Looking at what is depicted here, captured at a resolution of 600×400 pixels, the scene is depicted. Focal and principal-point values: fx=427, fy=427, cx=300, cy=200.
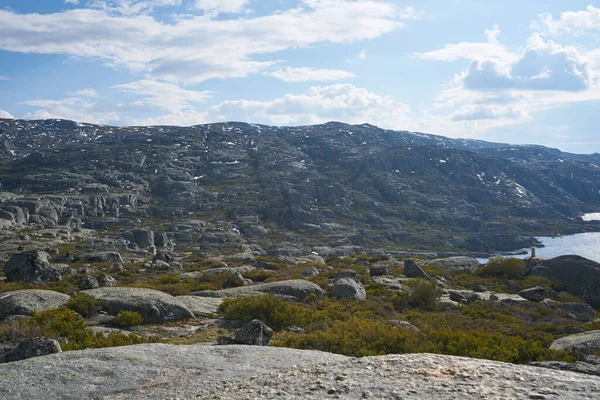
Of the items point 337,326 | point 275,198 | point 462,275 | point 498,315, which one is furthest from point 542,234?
point 337,326

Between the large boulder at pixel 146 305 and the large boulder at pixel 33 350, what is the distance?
7.54 m

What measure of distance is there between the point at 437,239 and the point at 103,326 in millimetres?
165735

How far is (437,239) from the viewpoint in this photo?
171 m

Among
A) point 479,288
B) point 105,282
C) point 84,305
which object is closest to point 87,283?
point 105,282

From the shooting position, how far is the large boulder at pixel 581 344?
16.7m

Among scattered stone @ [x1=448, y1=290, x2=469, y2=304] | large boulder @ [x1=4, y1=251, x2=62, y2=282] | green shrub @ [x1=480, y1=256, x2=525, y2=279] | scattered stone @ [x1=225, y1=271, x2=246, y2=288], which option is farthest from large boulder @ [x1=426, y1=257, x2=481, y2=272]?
large boulder @ [x1=4, y1=251, x2=62, y2=282]

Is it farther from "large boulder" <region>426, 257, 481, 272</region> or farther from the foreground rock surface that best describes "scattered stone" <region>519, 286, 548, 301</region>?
the foreground rock surface

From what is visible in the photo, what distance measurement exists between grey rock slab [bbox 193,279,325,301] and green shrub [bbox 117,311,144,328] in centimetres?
855

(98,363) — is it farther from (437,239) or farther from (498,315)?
(437,239)

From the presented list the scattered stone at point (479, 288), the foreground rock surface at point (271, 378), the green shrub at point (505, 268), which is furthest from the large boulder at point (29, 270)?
the green shrub at point (505, 268)

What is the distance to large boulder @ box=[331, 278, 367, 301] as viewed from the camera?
2769 cm

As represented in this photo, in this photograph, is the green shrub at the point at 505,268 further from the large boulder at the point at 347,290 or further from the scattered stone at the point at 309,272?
the large boulder at the point at 347,290

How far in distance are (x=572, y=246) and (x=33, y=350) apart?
178702mm

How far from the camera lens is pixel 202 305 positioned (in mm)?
23219
